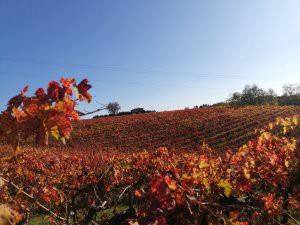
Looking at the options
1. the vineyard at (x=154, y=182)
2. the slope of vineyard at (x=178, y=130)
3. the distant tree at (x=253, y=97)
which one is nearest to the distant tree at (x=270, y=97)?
the distant tree at (x=253, y=97)

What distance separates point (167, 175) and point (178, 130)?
2745 cm

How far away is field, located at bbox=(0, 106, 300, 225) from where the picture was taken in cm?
246

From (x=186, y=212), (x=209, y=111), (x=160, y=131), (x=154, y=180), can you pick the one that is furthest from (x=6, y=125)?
(x=209, y=111)

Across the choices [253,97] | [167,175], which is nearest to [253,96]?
[253,97]

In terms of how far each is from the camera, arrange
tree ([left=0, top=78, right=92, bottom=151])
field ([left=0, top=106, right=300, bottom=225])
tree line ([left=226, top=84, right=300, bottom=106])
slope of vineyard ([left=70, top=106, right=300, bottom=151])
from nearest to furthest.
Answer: tree ([left=0, top=78, right=92, bottom=151]) < field ([left=0, top=106, right=300, bottom=225]) < slope of vineyard ([left=70, top=106, right=300, bottom=151]) < tree line ([left=226, top=84, right=300, bottom=106])

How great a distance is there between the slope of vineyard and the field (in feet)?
0.32

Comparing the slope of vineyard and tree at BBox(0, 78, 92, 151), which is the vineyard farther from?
the slope of vineyard

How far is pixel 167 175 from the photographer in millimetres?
2389

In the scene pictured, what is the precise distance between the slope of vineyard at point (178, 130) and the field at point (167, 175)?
0.10 meters

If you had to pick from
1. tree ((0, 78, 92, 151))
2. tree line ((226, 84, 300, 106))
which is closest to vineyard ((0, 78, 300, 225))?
tree ((0, 78, 92, 151))

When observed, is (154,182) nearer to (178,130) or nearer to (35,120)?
(35,120)

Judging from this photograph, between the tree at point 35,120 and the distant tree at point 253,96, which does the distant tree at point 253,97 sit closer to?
the distant tree at point 253,96

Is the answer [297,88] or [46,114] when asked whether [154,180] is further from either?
[297,88]

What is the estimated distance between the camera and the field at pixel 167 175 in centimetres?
246
